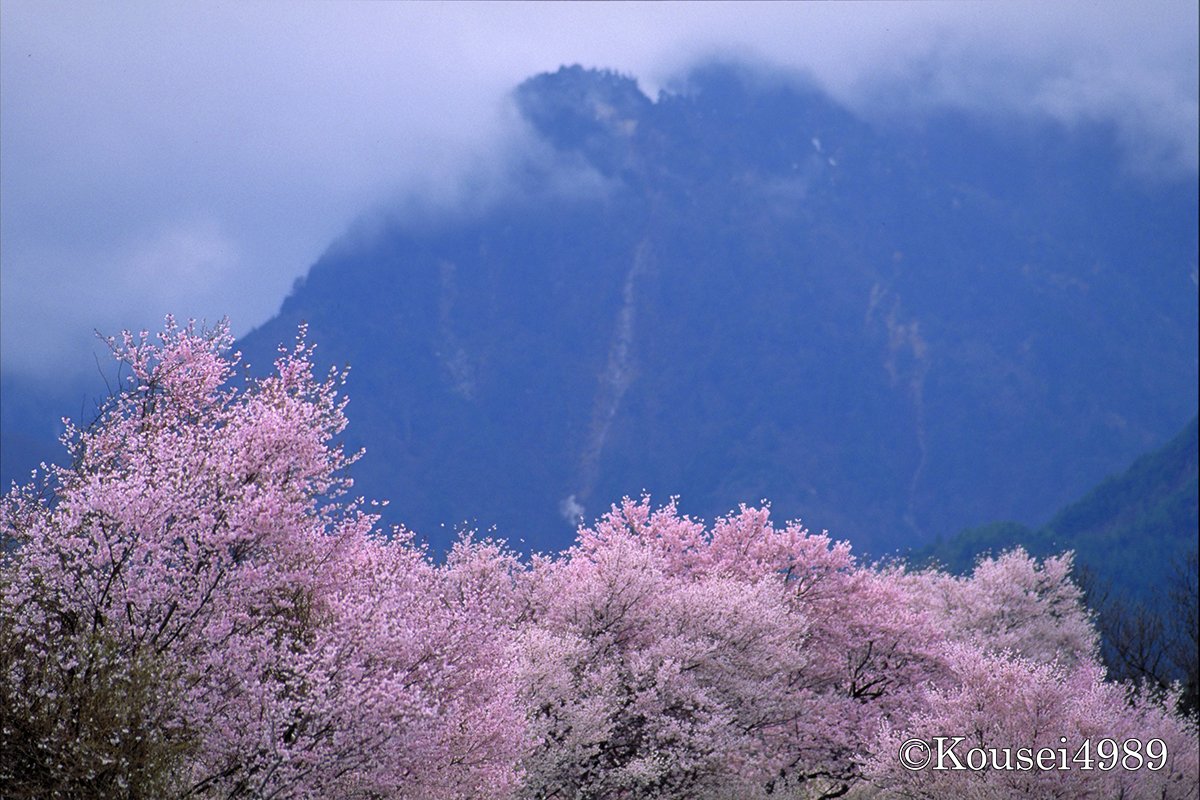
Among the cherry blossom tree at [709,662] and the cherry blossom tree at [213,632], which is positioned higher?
the cherry blossom tree at [709,662]

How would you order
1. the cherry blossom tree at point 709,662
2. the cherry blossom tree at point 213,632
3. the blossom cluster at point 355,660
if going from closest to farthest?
the cherry blossom tree at point 213,632, the blossom cluster at point 355,660, the cherry blossom tree at point 709,662

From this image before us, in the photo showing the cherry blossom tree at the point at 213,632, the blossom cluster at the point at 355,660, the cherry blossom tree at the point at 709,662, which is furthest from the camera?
the cherry blossom tree at the point at 709,662

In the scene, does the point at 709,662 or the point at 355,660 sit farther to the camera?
the point at 709,662

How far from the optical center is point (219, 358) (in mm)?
27266

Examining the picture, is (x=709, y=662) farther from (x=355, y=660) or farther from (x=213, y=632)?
(x=213, y=632)

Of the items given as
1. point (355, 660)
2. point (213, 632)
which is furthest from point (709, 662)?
point (213, 632)

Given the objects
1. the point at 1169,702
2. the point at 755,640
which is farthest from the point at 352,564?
the point at 1169,702

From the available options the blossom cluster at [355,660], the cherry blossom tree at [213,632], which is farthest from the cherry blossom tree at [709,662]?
the cherry blossom tree at [213,632]

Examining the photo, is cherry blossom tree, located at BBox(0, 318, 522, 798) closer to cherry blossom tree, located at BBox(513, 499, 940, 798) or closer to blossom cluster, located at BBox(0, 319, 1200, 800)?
blossom cluster, located at BBox(0, 319, 1200, 800)

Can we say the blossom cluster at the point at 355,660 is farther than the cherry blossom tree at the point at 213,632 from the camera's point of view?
Yes

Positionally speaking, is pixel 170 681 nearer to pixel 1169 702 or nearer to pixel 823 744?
pixel 823 744

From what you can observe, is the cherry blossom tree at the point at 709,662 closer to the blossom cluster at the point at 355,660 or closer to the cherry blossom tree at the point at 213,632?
the blossom cluster at the point at 355,660

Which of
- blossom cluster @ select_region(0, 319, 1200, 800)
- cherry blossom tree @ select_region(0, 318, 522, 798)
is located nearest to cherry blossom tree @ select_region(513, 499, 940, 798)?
blossom cluster @ select_region(0, 319, 1200, 800)

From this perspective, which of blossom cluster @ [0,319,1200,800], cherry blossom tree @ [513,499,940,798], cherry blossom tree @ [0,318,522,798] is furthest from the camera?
cherry blossom tree @ [513,499,940,798]
